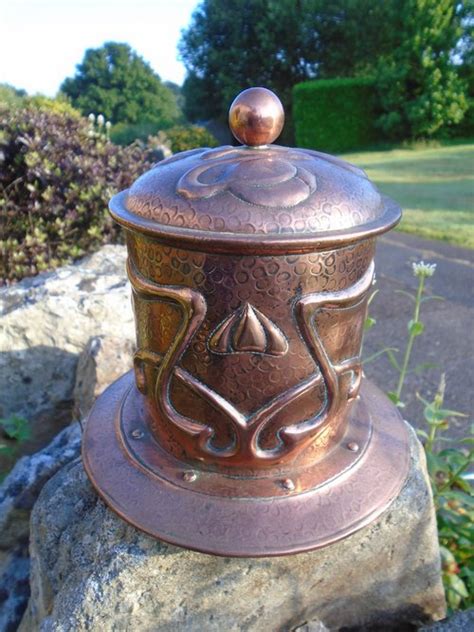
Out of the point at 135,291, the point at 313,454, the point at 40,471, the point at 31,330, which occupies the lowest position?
the point at 40,471

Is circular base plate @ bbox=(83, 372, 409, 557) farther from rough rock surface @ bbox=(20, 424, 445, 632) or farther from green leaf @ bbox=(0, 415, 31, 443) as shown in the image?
green leaf @ bbox=(0, 415, 31, 443)

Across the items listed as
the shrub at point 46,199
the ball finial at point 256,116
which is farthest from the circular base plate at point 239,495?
the shrub at point 46,199

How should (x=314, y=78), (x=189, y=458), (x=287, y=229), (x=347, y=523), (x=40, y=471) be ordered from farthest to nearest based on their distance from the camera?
(x=314, y=78)
(x=40, y=471)
(x=189, y=458)
(x=347, y=523)
(x=287, y=229)

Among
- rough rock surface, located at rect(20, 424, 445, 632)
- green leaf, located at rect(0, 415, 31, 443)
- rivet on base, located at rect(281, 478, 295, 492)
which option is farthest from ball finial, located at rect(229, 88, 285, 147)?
green leaf, located at rect(0, 415, 31, 443)

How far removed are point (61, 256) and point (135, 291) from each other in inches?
93.4

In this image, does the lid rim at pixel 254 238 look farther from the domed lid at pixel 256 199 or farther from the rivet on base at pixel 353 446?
the rivet on base at pixel 353 446

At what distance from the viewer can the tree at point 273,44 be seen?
15633 mm

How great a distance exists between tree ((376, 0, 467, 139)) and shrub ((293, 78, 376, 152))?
0.86 metres

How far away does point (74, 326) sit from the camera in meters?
2.41

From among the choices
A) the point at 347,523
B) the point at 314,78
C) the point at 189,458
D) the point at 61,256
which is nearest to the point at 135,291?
the point at 189,458

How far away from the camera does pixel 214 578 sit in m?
1.22

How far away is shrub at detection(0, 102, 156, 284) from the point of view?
3365 mm

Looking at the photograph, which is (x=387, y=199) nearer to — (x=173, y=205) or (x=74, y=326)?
(x=173, y=205)

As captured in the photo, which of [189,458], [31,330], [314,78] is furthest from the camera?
[314,78]
